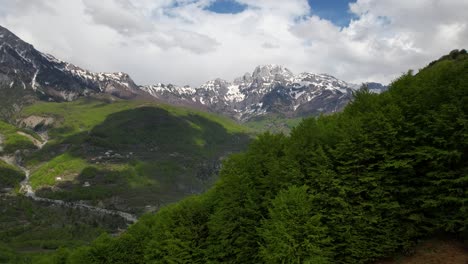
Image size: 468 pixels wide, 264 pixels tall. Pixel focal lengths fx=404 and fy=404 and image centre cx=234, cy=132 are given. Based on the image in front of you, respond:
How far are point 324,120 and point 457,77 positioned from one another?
2453cm

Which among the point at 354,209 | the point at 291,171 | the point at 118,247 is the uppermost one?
the point at 291,171

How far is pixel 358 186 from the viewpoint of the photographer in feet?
182

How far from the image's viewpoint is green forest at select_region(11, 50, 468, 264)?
50.9 m

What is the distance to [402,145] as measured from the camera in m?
55.3

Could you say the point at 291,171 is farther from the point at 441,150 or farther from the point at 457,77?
the point at 457,77

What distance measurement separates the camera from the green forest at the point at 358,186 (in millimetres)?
50938

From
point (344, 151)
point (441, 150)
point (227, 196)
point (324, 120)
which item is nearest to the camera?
point (441, 150)

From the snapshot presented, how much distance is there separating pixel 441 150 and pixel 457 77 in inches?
500

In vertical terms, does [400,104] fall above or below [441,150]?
above

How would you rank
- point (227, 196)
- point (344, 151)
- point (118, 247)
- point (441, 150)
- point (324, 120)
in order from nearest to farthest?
1. point (441, 150)
2. point (344, 151)
3. point (227, 196)
4. point (324, 120)
5. point (118, 247)

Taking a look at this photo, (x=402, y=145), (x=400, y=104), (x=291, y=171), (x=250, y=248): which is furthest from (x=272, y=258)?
(x=400, y=104)

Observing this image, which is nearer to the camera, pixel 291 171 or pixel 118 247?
pixel 291 171

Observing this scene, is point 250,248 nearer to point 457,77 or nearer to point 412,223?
point 412,223

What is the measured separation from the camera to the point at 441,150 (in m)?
50.3
